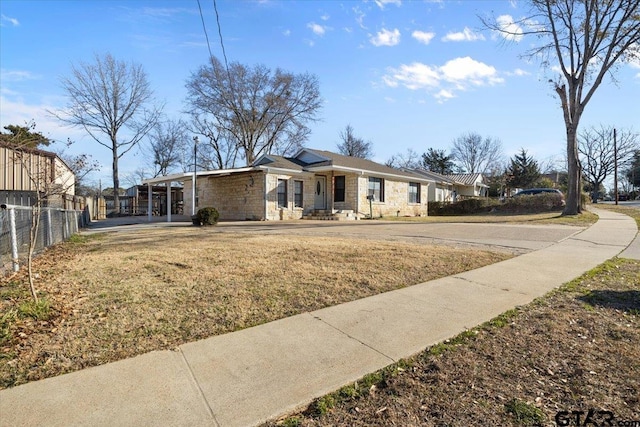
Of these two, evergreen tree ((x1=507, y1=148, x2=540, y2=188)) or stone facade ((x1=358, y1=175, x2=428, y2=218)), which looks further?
evergreen tree ((x1=507, y1=148, x2=540, y2=188))

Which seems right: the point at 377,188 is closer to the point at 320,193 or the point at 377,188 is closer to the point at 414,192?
the point at 320,193

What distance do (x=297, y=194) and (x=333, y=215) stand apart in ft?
8.56

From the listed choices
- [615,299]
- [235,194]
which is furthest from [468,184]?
[615,299]

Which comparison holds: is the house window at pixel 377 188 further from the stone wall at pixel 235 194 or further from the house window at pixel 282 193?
the stone wall at pixel 235 194

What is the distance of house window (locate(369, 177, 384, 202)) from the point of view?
22.6 metres

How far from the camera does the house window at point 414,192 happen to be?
85.7ft

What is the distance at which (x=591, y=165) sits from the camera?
4838cm

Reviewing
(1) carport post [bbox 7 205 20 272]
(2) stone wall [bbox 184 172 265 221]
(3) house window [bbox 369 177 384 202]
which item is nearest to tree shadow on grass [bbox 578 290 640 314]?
(1) carport post [bbox 7 205 20 272]

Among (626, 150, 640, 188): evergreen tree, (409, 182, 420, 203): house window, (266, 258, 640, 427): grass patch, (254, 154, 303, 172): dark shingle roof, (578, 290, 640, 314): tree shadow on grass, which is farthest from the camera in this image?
(626, 150, 640, 188): evergreen tree

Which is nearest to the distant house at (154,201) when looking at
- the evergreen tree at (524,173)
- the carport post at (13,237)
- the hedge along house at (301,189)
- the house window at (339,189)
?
the hedge along house at (301,189)

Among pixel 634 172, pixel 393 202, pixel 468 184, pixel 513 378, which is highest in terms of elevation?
pixel 634 172

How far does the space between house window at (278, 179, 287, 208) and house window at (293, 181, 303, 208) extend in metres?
0.65

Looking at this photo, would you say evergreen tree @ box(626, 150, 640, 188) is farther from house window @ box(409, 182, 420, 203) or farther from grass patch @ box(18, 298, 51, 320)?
grass patch @ box(18, 298, 51, 320)

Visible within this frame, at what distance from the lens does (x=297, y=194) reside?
66.6ft
